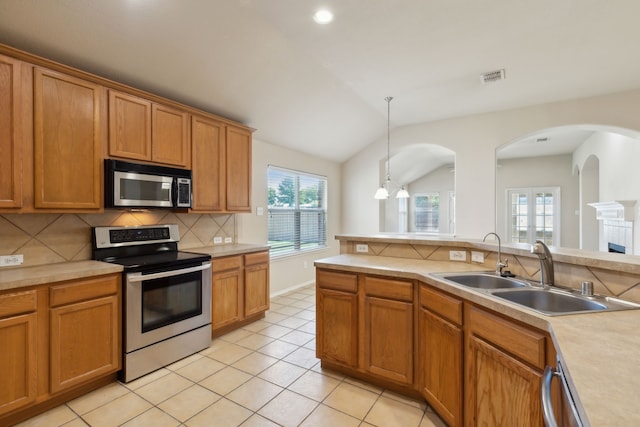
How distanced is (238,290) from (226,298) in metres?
0.18

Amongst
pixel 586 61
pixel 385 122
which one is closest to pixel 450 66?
pixel 586 61

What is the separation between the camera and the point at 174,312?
2.67 meters

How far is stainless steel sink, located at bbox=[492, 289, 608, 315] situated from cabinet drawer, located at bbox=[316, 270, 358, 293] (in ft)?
3.31

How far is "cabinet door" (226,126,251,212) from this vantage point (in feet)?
11.7

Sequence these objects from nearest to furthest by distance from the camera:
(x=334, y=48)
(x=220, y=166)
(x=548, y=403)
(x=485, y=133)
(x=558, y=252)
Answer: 1. (x=548, y=403)
2. (x=558, y=252)
3. (x=334, y=48)
4. (x=220, y=166)
5. (x=485, y=133)

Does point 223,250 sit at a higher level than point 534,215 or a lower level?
lower

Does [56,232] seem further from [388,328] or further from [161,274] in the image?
[388,328]

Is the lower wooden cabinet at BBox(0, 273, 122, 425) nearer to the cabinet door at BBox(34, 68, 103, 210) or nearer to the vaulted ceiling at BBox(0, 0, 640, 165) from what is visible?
the cabinet door at BBox(34, 68, 103, 210)

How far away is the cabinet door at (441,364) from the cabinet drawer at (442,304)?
0.04m

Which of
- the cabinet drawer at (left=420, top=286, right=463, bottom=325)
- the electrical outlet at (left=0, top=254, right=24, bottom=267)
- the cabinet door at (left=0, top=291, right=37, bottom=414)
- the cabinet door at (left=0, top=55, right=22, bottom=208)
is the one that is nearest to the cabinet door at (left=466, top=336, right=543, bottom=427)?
the cabinet drawer at (left=420, top=286, right=463, bottom=325)

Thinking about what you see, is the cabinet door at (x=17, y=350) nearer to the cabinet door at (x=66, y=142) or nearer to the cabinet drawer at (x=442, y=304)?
the cabinet door at (x=66, y=142)

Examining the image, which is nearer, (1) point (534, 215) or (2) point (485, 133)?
(2) point (485, 133)

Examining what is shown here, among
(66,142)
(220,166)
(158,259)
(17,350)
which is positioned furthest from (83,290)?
(220,166)

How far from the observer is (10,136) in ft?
6.52
